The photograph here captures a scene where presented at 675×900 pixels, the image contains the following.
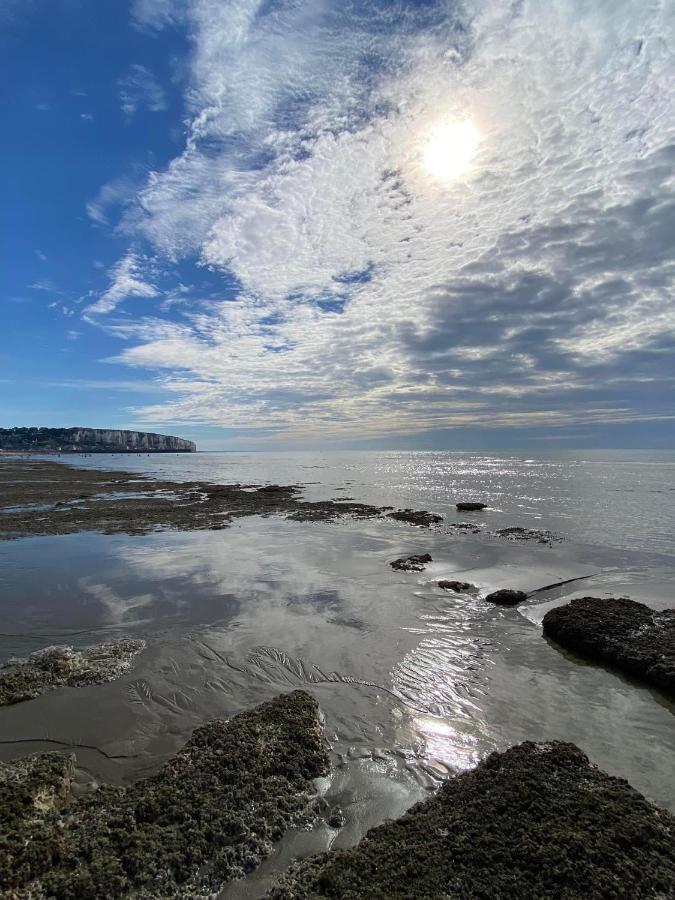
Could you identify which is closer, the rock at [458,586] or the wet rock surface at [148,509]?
the rock at [458,586]

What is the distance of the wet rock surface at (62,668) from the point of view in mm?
7109

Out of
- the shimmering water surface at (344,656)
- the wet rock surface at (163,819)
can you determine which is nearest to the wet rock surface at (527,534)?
the shimmering water surface at (344,656)

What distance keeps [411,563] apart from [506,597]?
4537mm

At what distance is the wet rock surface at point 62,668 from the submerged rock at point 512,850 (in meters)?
5.47

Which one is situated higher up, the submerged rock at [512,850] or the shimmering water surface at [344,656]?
the submerged rock at [512,850]

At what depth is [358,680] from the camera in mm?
7848

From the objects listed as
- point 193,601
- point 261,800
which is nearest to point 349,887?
point 261,800

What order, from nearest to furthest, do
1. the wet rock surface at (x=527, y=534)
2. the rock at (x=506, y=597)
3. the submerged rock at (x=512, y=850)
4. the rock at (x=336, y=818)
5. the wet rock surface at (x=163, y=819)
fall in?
the submerged rock at (x=512, y=850)
the wet rock surface at (x=163, y=819)
the rock at (x=336, y=818)
the rock at (x=506, y=597)
the wet rock surface at (x=527, y=534)

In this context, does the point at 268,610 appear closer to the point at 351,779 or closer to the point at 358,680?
the point at 358,680

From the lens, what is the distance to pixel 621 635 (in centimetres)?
918

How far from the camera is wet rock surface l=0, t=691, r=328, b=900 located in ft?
12.0

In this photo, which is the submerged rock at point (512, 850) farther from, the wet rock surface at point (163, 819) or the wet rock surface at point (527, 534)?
the wet rock surface at point (527, 534)

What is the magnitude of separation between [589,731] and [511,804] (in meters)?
2.92

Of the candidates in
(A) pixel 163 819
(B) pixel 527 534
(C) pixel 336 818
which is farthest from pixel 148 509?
(C) pixel 336 818
